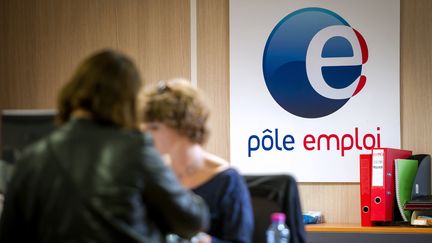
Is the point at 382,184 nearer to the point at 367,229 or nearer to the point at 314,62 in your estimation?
the point at 367,229

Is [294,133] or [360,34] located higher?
[360,34]

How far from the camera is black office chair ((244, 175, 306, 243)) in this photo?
9.16ft

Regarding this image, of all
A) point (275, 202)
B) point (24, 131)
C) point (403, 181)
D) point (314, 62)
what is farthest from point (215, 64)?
point (24, 131)

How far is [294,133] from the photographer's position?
4582 mm

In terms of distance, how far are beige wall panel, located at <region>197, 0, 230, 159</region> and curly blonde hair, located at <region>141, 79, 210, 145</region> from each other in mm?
2184

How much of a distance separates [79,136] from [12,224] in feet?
0.87

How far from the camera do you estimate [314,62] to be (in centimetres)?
456

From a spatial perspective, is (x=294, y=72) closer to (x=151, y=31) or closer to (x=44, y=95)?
(x=151, y=31)

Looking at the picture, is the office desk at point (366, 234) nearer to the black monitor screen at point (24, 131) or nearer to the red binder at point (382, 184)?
the red binder at point (382, 184)

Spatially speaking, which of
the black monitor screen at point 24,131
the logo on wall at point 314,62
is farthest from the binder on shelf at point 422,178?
the black monitor screen at point 24,131

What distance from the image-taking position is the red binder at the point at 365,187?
4.20m

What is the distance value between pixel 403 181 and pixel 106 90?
2.80m

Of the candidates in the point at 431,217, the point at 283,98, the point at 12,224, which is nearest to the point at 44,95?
the point at 283,98

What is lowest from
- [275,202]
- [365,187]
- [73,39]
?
[365,187]
